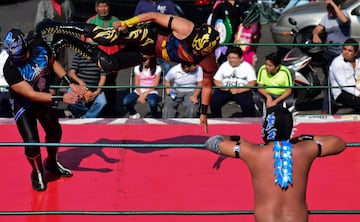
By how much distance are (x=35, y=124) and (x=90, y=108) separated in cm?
258

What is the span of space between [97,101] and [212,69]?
2.70m

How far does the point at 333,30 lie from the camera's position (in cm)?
986

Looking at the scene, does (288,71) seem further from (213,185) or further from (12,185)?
(12,185)

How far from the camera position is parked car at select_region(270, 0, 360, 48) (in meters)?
11.3

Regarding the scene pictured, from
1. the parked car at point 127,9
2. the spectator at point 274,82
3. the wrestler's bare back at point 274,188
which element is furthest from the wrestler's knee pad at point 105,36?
the parked car at point 127,9

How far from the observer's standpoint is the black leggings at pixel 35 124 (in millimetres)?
6664

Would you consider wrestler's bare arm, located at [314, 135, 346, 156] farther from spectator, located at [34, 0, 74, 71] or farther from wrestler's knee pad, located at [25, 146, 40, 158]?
spectator, located at [34, 0, 74, 71]

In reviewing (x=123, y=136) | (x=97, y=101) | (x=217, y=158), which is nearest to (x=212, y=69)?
(x=217, y=158)

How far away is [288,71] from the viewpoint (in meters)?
9.13

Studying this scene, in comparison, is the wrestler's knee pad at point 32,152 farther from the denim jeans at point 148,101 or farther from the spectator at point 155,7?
the spectator at point 155,7

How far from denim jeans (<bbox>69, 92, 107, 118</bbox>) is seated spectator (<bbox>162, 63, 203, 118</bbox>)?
0.75 meters

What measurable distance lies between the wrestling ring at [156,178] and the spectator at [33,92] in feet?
0.95

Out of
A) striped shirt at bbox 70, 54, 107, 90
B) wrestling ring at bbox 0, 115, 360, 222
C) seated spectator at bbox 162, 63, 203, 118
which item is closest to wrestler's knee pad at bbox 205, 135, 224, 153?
wrestling ring at bbox 0, 115, 360, 222

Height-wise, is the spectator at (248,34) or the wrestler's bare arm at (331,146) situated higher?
the spectator at (248,34)
